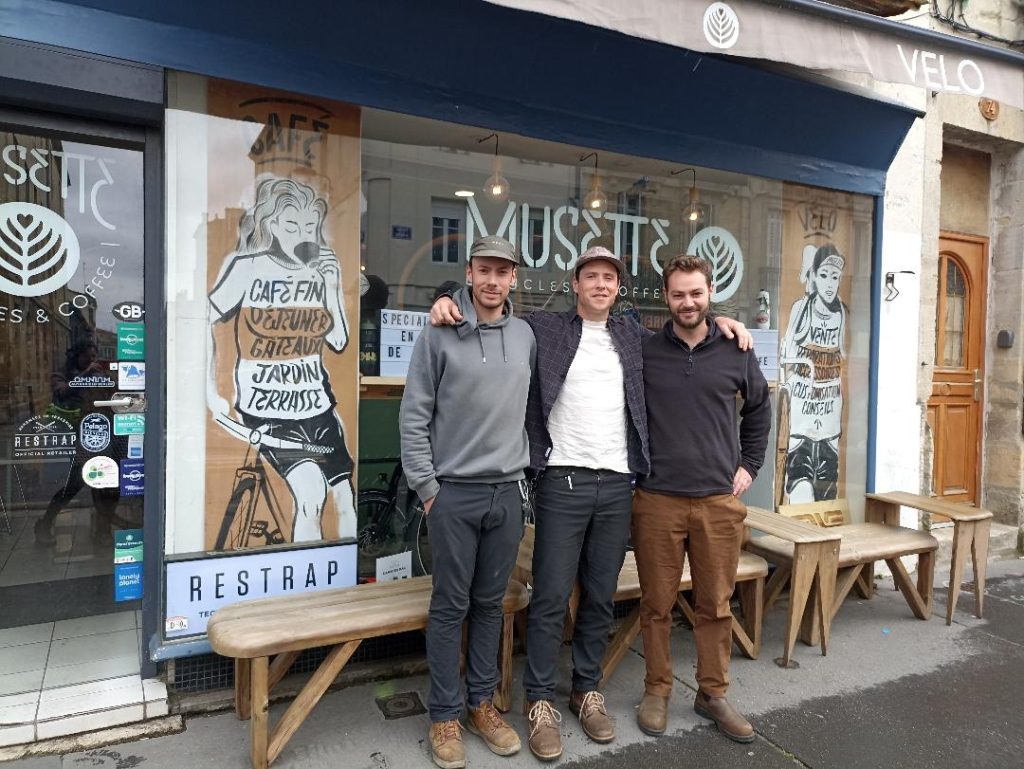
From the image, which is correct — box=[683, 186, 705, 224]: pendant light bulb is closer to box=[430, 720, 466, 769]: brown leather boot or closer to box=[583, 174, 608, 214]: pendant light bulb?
box=[583, 174, 608, 214]: pendant light bulb

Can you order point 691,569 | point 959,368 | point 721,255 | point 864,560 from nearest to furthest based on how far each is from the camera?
point 691,569, point 864,560, point 721,255, point 959,368

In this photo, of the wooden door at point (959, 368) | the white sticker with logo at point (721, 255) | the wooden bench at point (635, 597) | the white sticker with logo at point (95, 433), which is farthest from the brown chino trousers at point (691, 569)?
the wooden door at point (959, 368)

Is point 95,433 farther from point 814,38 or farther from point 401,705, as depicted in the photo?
point 814,38

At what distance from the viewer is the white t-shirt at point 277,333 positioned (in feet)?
10.8

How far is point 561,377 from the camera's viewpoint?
290 cm

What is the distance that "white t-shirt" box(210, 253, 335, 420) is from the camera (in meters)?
3.28

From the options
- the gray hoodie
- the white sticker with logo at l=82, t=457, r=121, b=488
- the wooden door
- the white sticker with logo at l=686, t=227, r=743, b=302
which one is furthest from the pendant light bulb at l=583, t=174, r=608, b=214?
the wooden door

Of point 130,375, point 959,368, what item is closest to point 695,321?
point 130,375

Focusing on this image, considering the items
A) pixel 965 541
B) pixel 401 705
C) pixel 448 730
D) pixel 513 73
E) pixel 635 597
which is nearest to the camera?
pixel 448 730

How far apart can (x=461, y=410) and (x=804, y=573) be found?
222cm

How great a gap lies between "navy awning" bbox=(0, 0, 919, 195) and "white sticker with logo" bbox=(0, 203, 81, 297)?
77cm

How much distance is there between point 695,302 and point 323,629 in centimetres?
199

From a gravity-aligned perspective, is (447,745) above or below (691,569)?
below

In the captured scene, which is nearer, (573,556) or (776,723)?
(573,556)
